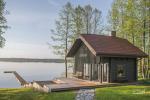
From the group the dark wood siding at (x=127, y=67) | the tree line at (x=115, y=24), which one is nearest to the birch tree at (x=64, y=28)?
the tree line at (x=115, y=24)

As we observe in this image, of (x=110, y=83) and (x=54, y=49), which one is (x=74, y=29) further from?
(x=110, y=83)

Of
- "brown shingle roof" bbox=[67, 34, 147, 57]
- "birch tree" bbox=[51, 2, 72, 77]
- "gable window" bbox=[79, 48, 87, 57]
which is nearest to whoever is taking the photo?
"brown shingle roof" bbox=[67, 34, 147, 57]

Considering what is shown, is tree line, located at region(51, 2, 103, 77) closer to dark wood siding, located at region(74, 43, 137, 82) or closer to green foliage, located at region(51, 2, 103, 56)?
green foliage, located at region(51, 2, 103, 56)

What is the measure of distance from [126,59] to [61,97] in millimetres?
10237

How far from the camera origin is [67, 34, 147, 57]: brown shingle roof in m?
24.1

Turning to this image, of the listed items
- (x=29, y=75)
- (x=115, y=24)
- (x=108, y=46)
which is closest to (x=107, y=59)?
(x=108, y=46)

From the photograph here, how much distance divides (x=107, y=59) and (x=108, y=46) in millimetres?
1577

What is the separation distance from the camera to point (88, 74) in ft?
89.2

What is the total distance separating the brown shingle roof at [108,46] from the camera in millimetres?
24094

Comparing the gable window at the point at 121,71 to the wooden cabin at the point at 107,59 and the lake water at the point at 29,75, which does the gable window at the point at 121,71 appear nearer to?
the wooden cabin at the point at 107,59

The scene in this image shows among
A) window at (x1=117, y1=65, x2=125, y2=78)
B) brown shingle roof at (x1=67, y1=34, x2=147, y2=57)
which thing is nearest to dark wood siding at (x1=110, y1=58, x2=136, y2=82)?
window at (x1=117, y1=65, x2=125, y2=78)

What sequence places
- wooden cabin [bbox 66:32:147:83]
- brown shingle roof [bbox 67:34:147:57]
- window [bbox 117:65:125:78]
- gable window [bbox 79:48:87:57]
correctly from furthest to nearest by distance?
gable window [bbox 79:48:87:57] < window [bbox 117:65:125:78] < wooden cabin [bbox 66:32:147:83] < brown shingle roof [bbox 67:34:147:57]

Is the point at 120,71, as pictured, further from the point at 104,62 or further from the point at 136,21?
the point at 136,21

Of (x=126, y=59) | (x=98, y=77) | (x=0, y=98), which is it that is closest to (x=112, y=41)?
(x=126, y=59)
